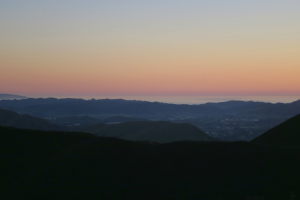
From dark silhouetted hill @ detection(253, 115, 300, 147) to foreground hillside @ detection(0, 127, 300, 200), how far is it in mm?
23600

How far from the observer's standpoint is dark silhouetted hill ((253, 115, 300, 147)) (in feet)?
252

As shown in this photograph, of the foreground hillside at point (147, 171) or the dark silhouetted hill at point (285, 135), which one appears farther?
the dark silhouetted hill at point (285, 135)

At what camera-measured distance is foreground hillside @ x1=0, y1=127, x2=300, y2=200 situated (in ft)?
145

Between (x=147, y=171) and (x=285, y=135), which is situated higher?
(x=285, y=135)

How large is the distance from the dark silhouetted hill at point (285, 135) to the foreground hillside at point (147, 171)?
2360 cm

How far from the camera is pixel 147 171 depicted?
49.4 metres

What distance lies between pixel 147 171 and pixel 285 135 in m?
41.7

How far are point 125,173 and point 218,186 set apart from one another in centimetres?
1153

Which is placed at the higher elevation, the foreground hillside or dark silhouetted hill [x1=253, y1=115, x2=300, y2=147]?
dark silhouetted hill [x1=253, y1=115, x2=300, y2=147]

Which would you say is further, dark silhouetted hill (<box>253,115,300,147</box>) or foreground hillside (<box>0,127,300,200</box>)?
dark silhouetted hill (<box>253,115,300,147</box>)

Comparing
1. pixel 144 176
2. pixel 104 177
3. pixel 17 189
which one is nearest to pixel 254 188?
pixel 144 176

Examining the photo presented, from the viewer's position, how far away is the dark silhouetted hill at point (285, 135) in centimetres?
7688

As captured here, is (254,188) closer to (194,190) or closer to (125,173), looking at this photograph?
(194,190)

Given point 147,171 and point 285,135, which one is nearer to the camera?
point 147,171
